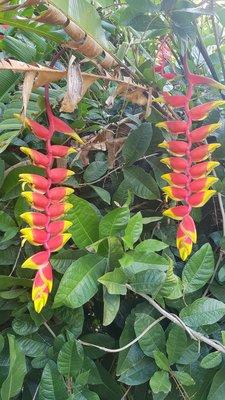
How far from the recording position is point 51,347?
641mm

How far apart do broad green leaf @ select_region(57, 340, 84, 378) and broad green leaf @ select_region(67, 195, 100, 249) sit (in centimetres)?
12

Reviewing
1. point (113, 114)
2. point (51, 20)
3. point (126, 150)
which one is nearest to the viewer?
point (51, 20)

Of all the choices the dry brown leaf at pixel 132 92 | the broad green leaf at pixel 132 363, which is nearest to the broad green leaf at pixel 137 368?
the broad green leaf at pixel 132 363

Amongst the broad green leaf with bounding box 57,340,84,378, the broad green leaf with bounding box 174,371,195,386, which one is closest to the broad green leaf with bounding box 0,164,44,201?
the broad green leaf with bounding box 57,340,84,378

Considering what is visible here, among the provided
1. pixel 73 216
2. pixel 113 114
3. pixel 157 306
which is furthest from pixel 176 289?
pixel 113 114

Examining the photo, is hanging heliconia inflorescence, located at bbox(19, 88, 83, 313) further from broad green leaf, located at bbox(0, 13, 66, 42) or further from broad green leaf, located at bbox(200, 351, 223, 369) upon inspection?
broad green leaf, located at bbox(200, 351, 223, 369)

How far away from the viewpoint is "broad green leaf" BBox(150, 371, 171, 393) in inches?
23.5

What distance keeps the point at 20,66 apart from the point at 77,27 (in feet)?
0.23

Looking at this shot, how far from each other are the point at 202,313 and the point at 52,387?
0.21m

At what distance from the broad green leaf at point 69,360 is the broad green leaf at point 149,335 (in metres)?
0.08

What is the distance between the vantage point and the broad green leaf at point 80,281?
0.57m

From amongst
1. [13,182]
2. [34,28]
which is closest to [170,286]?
[13,182]

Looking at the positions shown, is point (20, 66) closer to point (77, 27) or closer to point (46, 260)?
point (77, 27)

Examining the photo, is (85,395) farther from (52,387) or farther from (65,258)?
(65,258)
